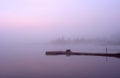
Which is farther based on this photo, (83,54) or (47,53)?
(47,53)

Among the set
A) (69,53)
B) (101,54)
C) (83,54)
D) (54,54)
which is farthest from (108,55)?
(54,54)

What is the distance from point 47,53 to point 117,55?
41.7 ft

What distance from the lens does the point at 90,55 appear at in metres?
37.4

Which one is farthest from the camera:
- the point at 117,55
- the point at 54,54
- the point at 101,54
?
the point at 54,54

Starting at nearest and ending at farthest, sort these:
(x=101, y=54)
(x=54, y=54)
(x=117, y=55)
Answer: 1. (x=117, y=55)
2. (x=101, y=54)
3. (x=54, y=54)

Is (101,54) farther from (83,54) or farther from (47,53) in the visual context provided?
(47,53)

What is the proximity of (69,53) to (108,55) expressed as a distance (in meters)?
6.45

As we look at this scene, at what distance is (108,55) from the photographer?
118 feet

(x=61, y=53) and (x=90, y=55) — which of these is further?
(x=61, y=53)

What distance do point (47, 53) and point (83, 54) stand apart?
6.79m

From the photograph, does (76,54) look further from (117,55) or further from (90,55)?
(117,55)

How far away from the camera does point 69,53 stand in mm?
37750

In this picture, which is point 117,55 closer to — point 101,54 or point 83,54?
point 101,54

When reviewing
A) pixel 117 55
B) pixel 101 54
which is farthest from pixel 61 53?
pixel 117 55
